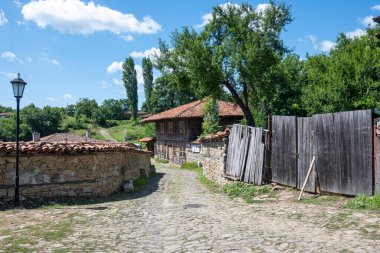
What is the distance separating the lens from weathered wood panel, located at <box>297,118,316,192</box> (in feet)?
32.3

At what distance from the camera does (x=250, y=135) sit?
12766 millimetres

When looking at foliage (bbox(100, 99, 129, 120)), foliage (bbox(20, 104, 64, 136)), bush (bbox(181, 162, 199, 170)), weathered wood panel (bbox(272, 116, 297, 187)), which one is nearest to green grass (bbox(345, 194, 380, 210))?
weathered wood panel (bbox(272, 116, 297, 187))

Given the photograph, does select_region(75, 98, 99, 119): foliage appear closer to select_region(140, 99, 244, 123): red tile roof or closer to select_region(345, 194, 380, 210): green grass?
select_region(140, 99, 244, 123): red tile roof

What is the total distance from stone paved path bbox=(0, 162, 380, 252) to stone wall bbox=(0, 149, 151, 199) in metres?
1.31

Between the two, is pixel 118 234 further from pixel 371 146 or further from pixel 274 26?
pixel 274 26

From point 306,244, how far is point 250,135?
7.16 m

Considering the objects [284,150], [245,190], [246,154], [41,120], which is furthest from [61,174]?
[41,120]

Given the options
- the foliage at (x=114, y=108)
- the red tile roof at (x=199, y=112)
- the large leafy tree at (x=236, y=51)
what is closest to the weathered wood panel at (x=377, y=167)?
the large leafy tree at (x=236, y=51)

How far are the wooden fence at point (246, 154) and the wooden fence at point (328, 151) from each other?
669 millimetres

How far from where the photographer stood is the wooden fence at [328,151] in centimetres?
835

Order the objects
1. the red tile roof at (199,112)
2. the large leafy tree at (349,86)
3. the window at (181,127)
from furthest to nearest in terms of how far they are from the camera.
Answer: the window at (181,127)
the red tile roof at (199,112)
the large leafy tree at (349,86)

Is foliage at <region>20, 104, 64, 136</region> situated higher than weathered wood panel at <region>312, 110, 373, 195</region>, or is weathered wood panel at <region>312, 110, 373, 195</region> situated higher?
foliage at <region>20, 104, 64, 136</region>

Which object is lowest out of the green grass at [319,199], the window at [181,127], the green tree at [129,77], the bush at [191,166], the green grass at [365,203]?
the bush at [191,166]

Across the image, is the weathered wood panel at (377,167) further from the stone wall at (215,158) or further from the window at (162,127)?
the window at (162,127)
